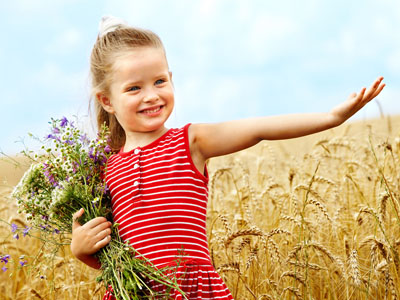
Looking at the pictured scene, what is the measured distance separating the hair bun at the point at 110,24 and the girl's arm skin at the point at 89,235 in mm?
828

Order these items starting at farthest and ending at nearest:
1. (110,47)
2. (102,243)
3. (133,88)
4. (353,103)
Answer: (110,47)
(133,88)
(102,243)
(353,103)

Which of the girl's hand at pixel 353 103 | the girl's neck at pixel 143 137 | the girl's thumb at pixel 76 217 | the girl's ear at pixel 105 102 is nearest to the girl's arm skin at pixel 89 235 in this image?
the girl's thumb at pixel 76 217

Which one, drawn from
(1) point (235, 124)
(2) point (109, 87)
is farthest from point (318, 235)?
(2) point (109, 87)

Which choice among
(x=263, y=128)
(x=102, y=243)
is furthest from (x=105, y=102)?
(x=263, y=128)

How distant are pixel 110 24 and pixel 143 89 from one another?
47cm

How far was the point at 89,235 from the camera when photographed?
2.07m

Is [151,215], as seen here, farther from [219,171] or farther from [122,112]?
[219,171]

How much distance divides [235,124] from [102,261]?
0.75m

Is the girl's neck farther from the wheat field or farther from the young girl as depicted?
the wheat field

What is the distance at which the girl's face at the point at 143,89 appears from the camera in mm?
2150

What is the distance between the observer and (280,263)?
2.74 metres

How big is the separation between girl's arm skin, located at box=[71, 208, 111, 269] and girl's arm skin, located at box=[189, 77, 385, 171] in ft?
1.46

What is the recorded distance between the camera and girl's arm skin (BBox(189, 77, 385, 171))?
197 cm

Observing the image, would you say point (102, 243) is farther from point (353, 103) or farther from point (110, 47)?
point (353, 103)
